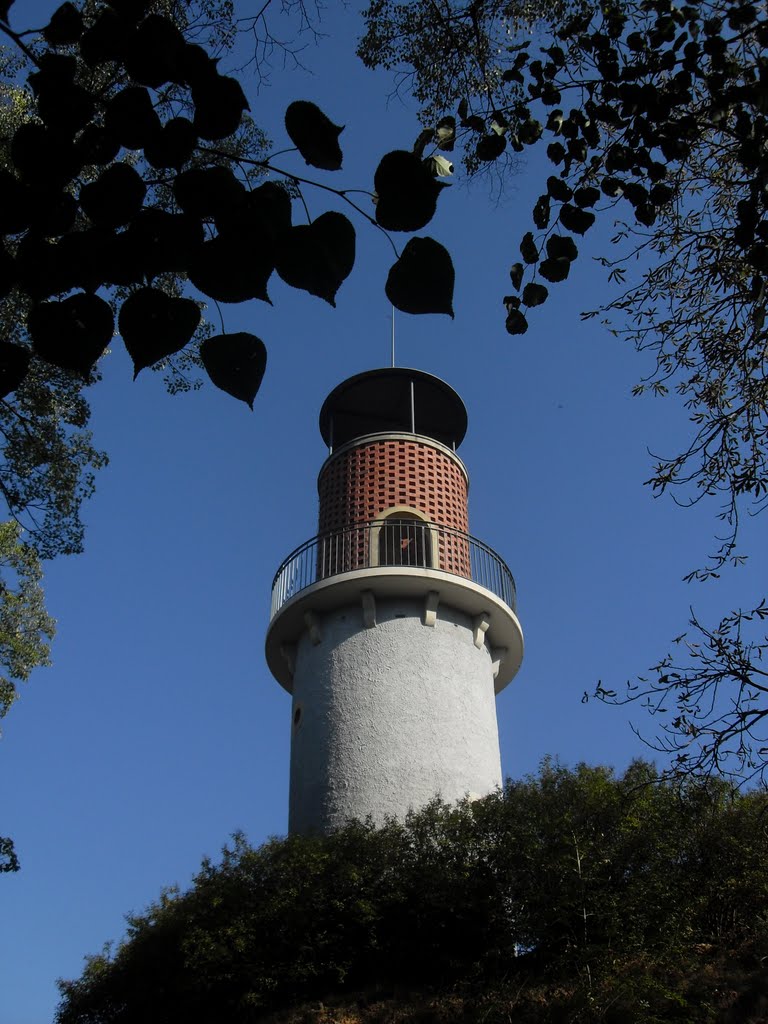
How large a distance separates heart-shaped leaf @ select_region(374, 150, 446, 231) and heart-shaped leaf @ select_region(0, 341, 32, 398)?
2.71 ft

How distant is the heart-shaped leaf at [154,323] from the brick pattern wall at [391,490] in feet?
46.9

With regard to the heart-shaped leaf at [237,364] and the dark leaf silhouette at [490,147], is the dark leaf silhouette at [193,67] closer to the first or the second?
the heart-shaped leaf at [237,364]

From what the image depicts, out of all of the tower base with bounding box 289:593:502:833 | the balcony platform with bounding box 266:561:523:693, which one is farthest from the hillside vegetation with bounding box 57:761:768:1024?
the balcony platform with bounding box 266:561:523:693

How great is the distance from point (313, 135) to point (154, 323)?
0.58 metres

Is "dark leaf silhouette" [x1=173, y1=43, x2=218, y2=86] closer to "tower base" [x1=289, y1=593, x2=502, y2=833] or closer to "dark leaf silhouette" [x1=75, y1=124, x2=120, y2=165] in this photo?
"dark leaf silhouette" [x1=75, y1=124, x2=120, y2=165]

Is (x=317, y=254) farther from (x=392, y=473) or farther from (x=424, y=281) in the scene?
(x=392, y=473)

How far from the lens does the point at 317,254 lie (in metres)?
2.21

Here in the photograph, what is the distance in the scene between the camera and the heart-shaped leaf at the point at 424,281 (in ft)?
7.09

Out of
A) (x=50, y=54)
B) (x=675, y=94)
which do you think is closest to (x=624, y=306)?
(x=675, y=94)

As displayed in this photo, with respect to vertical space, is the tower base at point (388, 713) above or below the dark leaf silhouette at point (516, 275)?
above

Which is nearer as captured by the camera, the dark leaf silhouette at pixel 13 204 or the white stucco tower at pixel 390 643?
the dark leaf silhouette at pixel 13 204

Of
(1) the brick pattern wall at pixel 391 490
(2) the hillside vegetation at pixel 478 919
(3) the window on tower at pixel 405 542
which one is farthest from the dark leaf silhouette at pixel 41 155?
(1) the brick pattern wall at pixel 391 490

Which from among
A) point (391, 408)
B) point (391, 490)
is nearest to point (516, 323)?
point (391, 490)

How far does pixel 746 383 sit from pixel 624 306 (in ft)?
3.13
